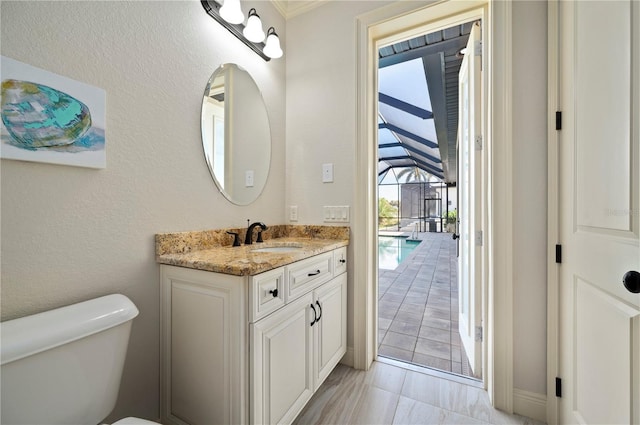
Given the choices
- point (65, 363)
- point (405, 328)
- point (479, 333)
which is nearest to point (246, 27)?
point (65, 363)

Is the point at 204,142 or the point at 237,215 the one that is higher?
the point at 204,142

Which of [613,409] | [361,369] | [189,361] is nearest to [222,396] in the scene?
[189,361]

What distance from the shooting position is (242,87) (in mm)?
1714

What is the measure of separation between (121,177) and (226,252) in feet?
1.80

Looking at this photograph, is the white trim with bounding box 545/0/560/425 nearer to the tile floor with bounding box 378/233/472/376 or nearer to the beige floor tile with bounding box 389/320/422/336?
the tile floor with bounding box 378/233/472/376

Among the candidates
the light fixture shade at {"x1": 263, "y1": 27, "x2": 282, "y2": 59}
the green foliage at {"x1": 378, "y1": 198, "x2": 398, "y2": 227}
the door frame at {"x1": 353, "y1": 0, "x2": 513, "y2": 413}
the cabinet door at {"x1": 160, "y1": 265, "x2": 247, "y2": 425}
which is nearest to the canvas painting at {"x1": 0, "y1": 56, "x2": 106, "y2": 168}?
the cabinet door at {"x1": 160, "y1": 265, "x2": 247, "y2": 425}

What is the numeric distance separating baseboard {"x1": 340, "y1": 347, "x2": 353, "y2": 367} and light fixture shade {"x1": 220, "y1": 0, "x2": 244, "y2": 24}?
7.15 ft

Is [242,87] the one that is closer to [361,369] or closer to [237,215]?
[237,215]

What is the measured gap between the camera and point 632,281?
0.81 metres

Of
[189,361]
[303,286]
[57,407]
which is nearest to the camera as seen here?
[57,407]

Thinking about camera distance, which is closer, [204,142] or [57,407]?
[57,407]

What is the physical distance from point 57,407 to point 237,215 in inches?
42.9

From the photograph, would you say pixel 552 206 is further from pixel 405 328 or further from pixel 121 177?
pixel 121 177

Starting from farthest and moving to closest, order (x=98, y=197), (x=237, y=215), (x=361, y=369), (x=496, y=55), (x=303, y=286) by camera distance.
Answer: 1. (x=361, y=369)
2. (x=237, y=215)
3. (x=496, y=55)
4. (x=303, y=286)
5. (x=98, y=197)
